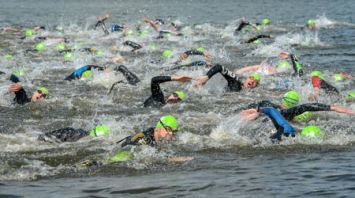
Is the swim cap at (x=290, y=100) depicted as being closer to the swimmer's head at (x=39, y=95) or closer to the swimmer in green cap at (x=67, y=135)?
the swimmer in green cap at (x=67, y=135)

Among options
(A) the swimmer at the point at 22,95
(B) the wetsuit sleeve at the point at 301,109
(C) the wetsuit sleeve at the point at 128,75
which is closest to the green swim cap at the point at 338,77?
(C) the wetsuit sleeve at the point at 128,75

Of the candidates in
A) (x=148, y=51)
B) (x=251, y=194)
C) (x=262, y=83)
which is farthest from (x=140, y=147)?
(x=148, y=51)

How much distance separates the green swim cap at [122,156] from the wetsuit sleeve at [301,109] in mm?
3406

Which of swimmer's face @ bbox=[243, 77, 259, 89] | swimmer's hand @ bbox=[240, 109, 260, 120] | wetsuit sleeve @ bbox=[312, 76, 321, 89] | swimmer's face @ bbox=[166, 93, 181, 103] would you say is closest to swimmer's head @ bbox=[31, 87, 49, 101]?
swimmer's face @ bbox=[166, 93, 181, 103]

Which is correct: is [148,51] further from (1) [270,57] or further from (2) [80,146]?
(2) [80,146]

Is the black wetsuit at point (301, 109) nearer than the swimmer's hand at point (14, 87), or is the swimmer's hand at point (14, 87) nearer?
the black wetsuit at point (301, 109)

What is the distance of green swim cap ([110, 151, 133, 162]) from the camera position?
10156 millimetres

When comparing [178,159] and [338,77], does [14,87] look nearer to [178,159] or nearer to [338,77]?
[178,159]

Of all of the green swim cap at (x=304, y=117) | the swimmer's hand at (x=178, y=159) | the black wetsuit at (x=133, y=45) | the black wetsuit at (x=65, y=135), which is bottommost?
the swimmer's hand at (x=178, y=159)

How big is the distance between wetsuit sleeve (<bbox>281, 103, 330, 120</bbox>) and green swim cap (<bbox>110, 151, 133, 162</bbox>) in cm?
341

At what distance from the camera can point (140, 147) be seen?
10.6 m

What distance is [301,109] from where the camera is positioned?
1149cm

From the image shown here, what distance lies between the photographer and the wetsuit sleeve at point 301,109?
1118 centimetres

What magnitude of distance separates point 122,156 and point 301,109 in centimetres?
367
